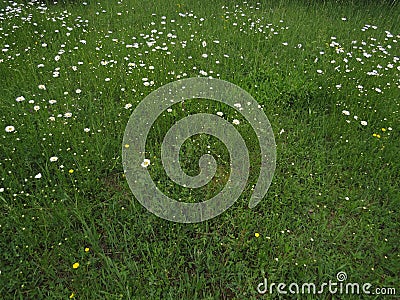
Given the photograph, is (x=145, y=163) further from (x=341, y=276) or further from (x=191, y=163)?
(x=341, y=276)

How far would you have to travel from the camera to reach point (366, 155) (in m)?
3.22

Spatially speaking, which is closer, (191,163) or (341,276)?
(341,276)

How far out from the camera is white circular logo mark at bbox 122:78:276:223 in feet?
9.11

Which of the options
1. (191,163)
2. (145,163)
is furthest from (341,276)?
(145,163)

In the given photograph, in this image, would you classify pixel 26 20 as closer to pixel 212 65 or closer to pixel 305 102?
pixel 212 65

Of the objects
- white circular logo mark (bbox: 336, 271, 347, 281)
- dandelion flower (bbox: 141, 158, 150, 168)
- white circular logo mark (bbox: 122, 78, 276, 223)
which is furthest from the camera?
dandelion flower (bbox: 141, 158, 150, 168)

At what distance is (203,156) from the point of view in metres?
3.22

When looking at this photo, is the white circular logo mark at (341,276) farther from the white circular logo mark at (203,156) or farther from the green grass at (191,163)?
the white circular logo mark at (203,156)

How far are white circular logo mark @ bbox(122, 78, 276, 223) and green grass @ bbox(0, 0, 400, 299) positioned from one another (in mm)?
79

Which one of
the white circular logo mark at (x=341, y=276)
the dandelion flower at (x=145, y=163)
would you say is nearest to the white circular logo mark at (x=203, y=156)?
the dandelion flower at (x=145, y=163)

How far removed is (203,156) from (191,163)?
151mm

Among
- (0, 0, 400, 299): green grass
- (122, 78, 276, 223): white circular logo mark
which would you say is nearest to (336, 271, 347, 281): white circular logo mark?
(0, 0, 400, 299): green grass

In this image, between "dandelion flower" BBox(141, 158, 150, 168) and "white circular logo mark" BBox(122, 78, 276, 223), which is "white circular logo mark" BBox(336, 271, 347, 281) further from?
"dandelion flower" BBox(141, 158, 150, 168)

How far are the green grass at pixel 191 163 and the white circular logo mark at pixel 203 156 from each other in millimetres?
79
